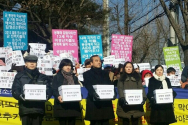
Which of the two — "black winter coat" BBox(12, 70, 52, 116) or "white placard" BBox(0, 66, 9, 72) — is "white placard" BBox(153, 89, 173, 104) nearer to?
"black winter coat" BBox(12, 70, 52, 116)

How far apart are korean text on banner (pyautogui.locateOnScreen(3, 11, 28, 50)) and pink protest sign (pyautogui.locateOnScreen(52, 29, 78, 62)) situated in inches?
35.6

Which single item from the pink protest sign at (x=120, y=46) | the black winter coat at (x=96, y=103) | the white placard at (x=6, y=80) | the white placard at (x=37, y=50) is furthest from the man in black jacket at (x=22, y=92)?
the pink protest sign at (x=120, y=46)

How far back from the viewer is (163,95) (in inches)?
329

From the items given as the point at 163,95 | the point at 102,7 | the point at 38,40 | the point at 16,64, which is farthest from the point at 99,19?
the point at 163,95

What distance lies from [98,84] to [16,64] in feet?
10.5

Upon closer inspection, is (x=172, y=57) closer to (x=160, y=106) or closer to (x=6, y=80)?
(x=160, y=106)

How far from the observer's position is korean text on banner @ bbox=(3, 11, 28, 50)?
1212 cm

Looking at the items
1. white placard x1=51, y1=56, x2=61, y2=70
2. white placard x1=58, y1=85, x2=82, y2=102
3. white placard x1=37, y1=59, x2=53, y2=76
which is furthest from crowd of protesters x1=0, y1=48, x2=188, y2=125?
white placard x1=51, y1=56, x2=61, y2=70

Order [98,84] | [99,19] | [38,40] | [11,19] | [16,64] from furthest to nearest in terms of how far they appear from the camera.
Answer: [38,40] < [99,19] < [11,19] < [16,64] < [98,84]

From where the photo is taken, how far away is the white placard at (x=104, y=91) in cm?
781

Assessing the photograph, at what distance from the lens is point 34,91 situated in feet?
24.2

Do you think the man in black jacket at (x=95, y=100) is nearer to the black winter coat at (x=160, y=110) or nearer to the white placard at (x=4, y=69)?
the black winter coat at (x=160, y=110)

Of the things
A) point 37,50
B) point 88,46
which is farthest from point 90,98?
point 88,46

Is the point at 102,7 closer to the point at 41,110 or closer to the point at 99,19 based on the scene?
the point at 99,19
